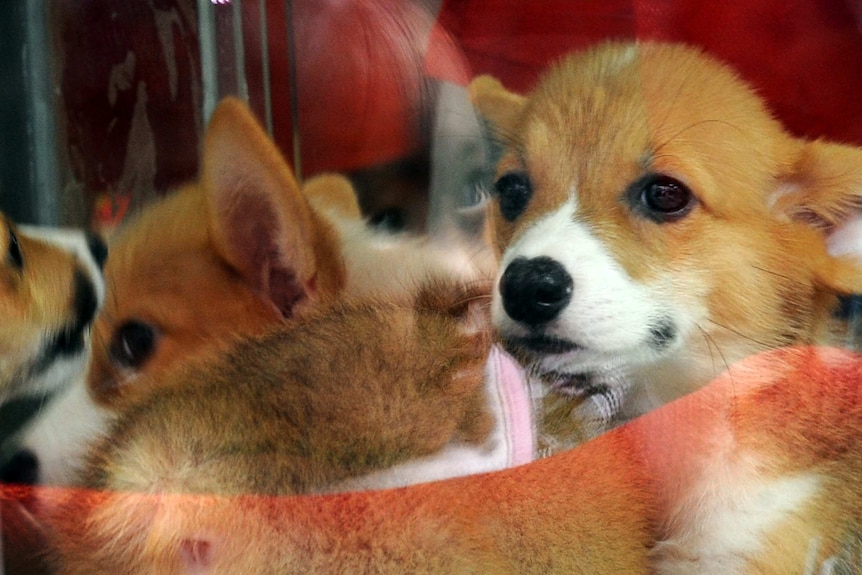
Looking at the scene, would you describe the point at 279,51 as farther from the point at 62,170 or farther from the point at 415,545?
the point at 415,545

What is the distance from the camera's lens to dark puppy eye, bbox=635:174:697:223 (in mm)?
453

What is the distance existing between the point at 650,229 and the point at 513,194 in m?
0.09

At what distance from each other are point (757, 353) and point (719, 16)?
0.24 metres

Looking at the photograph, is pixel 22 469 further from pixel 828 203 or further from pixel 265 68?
pixel 828 203

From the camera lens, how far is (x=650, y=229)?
0.45 metres

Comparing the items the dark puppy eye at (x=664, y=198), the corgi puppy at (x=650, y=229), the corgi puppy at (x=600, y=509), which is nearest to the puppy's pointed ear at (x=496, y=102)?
the corgi puppy at (x=650, y=229)

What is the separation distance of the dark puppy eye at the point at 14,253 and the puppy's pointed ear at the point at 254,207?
0.12m

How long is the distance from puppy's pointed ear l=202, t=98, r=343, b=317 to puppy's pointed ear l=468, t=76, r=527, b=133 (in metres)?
0.14

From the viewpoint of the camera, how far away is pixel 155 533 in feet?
1.44

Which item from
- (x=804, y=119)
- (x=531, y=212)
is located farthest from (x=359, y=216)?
(x=804, y=119)

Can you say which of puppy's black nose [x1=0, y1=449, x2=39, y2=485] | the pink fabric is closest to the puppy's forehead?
the pink fabric

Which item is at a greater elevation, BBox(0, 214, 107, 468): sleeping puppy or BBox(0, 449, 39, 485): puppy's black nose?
BBox(0, 214, 107, 468): sleeping puppy

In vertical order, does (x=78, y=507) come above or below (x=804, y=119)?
below

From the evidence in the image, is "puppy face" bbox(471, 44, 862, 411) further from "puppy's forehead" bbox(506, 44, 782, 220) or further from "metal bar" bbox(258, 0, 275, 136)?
"metal bar" bbox(258, 0, 275, 136)
